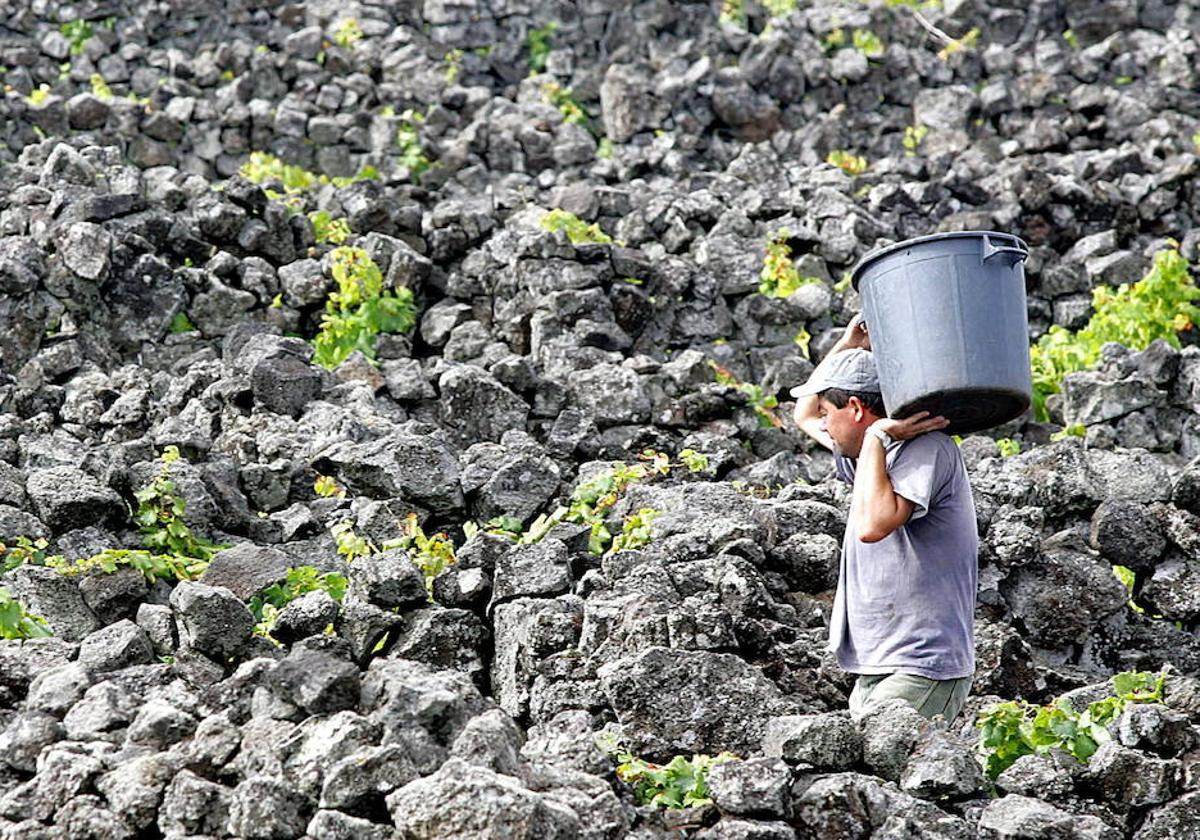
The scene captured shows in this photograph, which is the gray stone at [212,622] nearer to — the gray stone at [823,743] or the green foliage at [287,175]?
the gray stone at [823,743]

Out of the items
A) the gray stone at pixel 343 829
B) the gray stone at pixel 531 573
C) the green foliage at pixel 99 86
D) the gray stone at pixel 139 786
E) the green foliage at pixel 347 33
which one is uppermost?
the green foliage at pixel 347 33

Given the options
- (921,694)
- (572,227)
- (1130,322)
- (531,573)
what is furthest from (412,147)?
(921,694)

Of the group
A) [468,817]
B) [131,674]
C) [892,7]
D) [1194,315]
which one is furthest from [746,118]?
[468,817]

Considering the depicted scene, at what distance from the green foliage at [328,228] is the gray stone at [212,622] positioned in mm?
4052

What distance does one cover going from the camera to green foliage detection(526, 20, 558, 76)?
40.3 ft

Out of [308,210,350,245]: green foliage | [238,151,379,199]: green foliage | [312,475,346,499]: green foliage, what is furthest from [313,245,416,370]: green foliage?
[312,475,346,499]: green foliage

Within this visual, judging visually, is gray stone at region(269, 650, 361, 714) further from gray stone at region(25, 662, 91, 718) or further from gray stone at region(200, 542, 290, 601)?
gray stone at region(200, 542, 290, 601)

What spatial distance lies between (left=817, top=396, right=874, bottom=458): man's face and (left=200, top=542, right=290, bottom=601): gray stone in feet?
6.97

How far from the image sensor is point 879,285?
5.33 meters

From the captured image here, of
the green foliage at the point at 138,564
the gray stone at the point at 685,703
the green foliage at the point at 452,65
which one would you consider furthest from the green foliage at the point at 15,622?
the green foliage at the point at 452,65

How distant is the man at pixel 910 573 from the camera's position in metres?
4.81

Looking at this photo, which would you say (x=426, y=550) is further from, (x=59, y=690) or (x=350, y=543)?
(x=59, y=690)

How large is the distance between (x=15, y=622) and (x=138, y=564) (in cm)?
55

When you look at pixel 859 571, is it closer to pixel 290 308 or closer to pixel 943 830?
pixel 943 830
